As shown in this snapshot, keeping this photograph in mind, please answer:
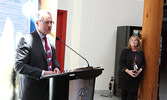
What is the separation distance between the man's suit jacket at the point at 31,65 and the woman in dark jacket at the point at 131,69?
2.04 m

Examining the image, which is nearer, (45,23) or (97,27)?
(45,23)

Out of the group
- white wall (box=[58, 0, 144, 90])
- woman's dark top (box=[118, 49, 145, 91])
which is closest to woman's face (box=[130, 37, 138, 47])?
woman's dark top (box=[118, 49, 145, 91])

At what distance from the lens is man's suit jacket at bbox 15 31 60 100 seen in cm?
198

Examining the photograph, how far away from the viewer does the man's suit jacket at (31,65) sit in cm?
198

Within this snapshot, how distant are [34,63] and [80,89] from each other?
50 cm

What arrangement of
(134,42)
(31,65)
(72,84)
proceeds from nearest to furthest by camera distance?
(72,84) < (31,65) < (134,42)

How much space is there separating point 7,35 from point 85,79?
50.0 inches

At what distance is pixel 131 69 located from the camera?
3.88m

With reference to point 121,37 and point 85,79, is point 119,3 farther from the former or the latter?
point 85,79

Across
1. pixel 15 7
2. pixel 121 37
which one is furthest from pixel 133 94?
pixel 15 7

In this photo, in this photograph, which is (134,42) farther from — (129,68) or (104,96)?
(104,96)

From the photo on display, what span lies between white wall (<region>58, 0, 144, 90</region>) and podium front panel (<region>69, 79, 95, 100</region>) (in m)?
3.36

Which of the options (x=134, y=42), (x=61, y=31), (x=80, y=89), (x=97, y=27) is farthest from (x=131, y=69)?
(x=61, y=31)

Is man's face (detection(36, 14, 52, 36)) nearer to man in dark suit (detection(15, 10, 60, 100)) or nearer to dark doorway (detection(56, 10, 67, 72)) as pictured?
man in dark suit (detection(15, 10, 60, 100))
